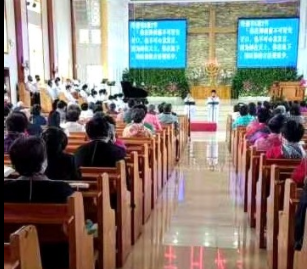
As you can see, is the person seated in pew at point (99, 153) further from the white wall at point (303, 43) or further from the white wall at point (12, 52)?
the white wall at point (303, 43)

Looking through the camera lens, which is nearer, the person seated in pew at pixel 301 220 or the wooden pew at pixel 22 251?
the wooden pew at pixel 22 251

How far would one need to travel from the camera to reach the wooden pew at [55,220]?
1.78 meters

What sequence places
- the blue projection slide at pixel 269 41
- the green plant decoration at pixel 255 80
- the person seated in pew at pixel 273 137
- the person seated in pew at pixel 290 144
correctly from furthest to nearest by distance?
the green plant decoration at pixel 255 80
the blue projection slide at pixel 269 41
the person seated in pew at pixel 273 137
the person seated in pew at pixel 290 144

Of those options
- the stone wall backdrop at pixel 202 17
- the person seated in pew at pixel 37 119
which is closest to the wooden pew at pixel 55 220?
the person seated in pew at pixel 37 119

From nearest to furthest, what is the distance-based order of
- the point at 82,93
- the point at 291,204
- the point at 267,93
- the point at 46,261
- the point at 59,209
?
the point at 59,209, the point at 46,261, the point at 291,204, the point at 82,93, the point at 267,93

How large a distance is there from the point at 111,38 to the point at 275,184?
1206 cm

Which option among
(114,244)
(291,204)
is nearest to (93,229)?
(114,244)

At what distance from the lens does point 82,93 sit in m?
11.5

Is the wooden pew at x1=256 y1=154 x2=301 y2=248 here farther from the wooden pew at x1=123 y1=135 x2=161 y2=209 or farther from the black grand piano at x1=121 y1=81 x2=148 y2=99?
the black grand piano at x1=121 y1=81 x2=148 y2=99

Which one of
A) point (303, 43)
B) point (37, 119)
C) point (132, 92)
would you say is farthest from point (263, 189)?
point (303, 43)

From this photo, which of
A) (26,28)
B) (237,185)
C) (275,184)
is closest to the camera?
(275,184)

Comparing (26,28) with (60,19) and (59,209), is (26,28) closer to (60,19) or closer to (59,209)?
(60,19)

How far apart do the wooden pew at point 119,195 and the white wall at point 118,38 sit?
37.3ft

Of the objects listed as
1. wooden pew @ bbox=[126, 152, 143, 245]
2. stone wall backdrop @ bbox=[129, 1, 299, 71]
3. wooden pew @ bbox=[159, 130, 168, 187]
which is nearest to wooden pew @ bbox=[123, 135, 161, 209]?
wooden pew @ bbox=[159, 130, 168, 187]
